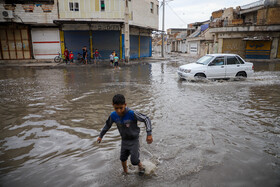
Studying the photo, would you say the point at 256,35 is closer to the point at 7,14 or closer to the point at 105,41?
the point at 105,41

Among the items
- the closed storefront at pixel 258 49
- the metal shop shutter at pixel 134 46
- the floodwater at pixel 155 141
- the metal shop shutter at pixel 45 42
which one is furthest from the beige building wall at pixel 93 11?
the closed storefront at pixel 258 49

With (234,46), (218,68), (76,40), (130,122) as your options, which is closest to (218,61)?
(218,68)

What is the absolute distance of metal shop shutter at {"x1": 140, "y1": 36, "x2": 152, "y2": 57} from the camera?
102 feet

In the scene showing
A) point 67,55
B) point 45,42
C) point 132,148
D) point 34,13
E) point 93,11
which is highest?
point 93,11

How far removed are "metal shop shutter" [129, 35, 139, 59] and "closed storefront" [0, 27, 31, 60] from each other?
12.4 meters

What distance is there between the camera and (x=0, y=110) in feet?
22.3

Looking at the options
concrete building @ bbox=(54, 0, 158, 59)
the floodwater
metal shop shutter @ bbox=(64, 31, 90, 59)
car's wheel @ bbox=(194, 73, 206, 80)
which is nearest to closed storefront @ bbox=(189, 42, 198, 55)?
concrete building @ bbox=(54, 0, 158, 59)

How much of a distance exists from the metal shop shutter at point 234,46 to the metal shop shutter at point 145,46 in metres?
11.3

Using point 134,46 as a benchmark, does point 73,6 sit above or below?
above

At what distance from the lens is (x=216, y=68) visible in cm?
1137

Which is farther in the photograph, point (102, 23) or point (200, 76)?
point (102, 23)

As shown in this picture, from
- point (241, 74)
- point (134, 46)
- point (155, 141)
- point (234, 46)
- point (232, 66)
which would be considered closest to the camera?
point (155, 141)

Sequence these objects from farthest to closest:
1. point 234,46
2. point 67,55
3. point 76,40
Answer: point 234,46
point 76,40
point 67,55

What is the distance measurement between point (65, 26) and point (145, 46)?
41.7ft
